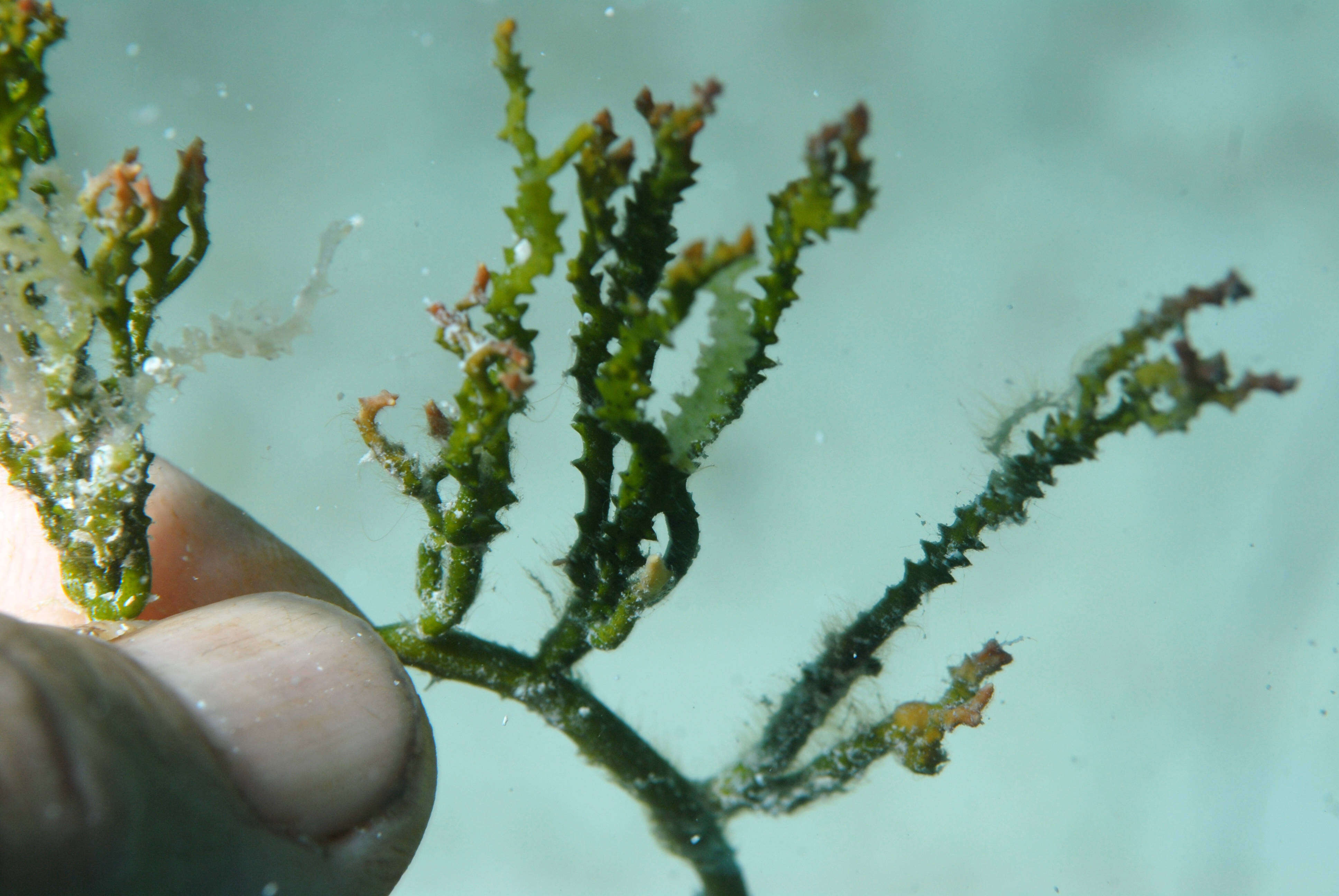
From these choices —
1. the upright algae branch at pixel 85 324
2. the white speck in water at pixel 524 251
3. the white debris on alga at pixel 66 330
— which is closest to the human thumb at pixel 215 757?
the upright algae branch at pixel 85 324

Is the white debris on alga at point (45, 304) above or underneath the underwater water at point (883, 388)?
underneath

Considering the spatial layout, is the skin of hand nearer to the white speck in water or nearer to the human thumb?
the human thumb

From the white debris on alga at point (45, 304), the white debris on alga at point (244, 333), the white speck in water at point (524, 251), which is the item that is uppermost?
the white speck in water at point (524, 251)

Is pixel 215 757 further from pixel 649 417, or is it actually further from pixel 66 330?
pixel 649 417

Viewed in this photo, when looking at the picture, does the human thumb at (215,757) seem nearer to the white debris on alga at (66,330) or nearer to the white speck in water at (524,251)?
the white debris on alga at (66,330)

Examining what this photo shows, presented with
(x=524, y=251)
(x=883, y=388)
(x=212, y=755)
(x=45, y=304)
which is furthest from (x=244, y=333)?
(x=883, y=388)
